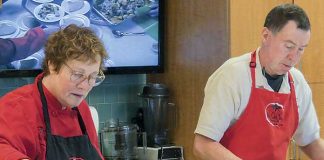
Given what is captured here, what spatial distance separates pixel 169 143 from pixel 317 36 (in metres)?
1.03

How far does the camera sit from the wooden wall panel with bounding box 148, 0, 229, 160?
2797mm

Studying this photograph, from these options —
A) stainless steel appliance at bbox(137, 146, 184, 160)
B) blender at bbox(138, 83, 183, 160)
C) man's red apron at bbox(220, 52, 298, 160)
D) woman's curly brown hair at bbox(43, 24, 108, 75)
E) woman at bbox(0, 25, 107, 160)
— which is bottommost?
stainless steel appliance at bbox(137, 146, 184, 160)

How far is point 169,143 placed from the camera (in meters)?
3.09

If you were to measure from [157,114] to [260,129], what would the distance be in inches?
44.8

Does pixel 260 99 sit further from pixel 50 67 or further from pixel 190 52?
pixel 190 52

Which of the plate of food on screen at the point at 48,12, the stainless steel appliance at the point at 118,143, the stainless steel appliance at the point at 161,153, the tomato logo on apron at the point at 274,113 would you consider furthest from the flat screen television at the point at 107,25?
the tomato logo on apron at the point at 274,113

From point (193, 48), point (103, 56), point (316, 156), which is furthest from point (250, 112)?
point (193, 48)

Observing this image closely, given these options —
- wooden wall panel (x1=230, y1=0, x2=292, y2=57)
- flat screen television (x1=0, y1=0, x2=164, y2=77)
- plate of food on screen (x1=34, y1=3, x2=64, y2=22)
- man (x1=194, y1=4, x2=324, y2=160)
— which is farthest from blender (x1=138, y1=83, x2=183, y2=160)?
man (x1=194, y1=4, x2=324, y2=160)

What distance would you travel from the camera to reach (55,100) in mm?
1677

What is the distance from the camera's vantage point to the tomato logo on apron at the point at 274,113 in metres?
1.99

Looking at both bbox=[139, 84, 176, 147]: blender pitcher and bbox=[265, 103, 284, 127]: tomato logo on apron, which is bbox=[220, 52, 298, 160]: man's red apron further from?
bbox=[139, 84, 176, 147]: blender pitcher

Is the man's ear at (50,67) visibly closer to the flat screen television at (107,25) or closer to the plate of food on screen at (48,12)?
the flat screen television at (107,25)

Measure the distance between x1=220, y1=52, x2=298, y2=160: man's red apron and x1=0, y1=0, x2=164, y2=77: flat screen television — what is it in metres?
0.91

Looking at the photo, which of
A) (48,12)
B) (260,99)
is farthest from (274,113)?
(48,12)
